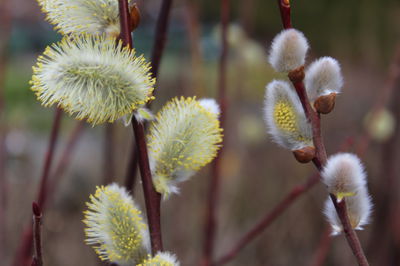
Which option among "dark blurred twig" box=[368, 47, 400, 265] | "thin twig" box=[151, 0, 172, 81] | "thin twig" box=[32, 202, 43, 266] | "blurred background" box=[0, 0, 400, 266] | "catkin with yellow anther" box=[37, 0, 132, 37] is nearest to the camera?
"thin twig" box=[32, 202, 43, 266]

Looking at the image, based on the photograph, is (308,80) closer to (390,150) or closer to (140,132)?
(140,132)

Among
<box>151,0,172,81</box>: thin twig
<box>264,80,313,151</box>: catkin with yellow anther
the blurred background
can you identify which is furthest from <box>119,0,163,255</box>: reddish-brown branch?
the blurred background

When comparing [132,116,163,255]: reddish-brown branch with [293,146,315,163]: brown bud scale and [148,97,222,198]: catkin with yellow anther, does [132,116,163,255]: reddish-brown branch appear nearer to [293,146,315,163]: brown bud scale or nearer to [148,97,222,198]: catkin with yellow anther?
[148,97,222,198]: catkin with yellow anther

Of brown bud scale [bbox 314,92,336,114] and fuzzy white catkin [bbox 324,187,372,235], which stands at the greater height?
brown bud scale [bbox 314,92,336,114]

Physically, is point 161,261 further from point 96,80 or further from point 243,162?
point 243,162

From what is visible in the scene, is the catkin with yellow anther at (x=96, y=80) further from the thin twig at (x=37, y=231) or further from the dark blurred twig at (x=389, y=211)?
the dark blurred twig at (x=389, y=211)

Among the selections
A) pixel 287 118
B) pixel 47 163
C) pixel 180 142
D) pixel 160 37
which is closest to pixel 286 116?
pixel 287 118

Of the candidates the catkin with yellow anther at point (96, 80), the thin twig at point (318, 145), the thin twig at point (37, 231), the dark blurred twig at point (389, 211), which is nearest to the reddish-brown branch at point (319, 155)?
the thin twig at point (318, 145)

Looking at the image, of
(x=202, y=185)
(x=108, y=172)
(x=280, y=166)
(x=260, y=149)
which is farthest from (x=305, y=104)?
(x=260, y=149)
